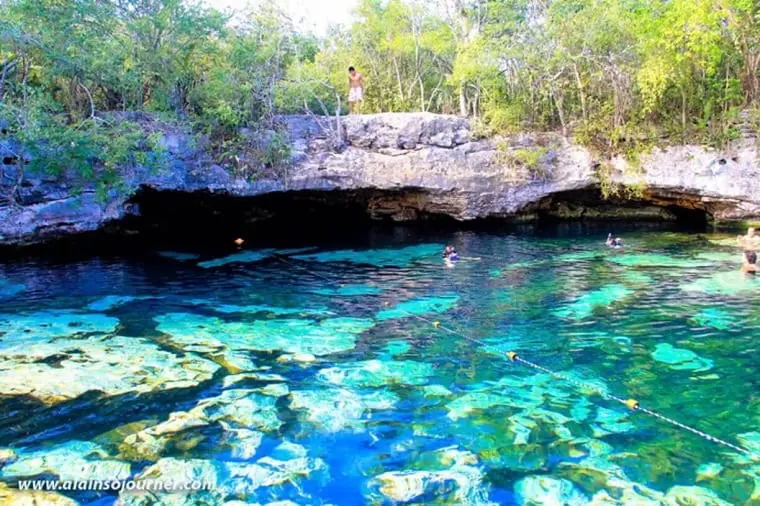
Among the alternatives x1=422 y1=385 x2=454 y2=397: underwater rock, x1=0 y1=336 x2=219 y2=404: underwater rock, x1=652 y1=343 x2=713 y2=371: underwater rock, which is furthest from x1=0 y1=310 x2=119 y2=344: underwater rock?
x1=652 y1=343 x2=713 y2=371: underwater rock

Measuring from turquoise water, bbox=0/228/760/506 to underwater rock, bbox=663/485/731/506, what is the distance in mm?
16

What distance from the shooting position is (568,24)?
58.7 feet

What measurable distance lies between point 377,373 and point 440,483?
266 centimetres

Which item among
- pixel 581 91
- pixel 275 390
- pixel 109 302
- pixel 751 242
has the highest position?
pixel 581 91

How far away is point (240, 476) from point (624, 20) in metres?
17.6

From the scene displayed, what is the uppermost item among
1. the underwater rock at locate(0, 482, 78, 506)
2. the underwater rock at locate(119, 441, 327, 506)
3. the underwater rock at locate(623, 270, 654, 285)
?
the underwater rock at locate(623, 270, 654, 285)

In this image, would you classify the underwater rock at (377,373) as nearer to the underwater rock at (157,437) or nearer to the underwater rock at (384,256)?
the underwater rock at (157,437)

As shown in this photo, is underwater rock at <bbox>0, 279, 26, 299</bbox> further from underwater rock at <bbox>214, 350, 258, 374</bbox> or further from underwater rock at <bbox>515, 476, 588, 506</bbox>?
underwater rock at <bbox>515, 476, 588, 506</bbox>

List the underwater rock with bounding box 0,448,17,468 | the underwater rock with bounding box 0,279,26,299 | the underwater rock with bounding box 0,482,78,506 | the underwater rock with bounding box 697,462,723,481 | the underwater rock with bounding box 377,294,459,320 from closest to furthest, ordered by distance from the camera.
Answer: the underwater rock with bounding box 0,482,78,506 → the underwater rock with bounding box 697,462,723,481 → the underwater rock with bounding box 0,448,17,468 → the underwater rock with bounding box 377,294,459,320 → the underwater rock with bounding box 0,279,26,299

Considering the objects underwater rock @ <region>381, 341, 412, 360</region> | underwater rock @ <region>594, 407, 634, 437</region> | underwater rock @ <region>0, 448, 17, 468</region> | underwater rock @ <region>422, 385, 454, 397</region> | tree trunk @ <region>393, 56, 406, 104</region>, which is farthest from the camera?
tree trunk @ <region>393, 56, 406, 104</region>

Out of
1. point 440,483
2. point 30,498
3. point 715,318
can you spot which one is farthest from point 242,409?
point 715,318

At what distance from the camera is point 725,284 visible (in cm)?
1195

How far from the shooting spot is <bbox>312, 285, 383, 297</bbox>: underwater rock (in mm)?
12336

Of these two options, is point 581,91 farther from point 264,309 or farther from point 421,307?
point 264,309
